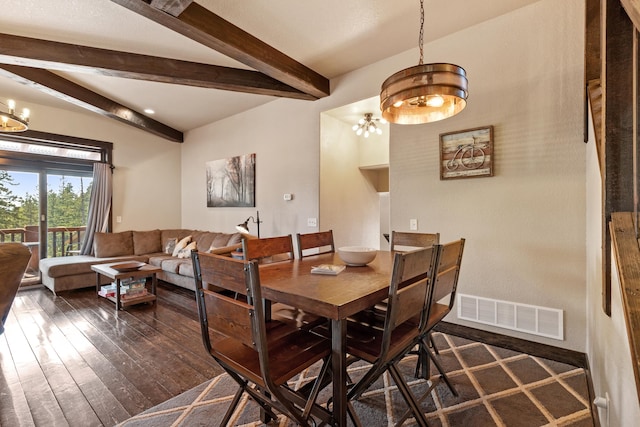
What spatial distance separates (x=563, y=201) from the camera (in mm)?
2328

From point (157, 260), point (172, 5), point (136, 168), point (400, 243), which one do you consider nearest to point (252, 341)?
point (400, 243)

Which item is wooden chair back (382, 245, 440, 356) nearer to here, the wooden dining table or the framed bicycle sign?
the wooden dining table

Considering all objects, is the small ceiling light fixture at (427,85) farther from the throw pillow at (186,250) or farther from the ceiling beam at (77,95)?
the ceiling beam at (77,95)

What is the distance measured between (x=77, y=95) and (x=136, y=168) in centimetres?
177

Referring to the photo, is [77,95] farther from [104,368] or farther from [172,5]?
[104,368]

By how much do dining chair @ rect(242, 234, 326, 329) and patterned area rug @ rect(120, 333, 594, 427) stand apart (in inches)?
21.4

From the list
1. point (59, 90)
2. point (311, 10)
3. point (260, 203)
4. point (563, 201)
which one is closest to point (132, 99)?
point (59, 90)

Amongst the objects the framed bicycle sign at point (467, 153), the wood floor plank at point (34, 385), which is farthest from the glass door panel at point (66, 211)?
the framed bicycle sign at point (467, 153)

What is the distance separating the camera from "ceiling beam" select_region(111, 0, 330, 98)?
2.24 m

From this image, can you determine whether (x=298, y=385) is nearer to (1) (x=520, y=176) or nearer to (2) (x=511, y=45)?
(1) (x=520, y=176)

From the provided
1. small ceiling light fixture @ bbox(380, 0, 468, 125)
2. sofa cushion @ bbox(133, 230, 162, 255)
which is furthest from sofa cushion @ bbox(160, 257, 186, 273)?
small ceiling light fixture @ bbox(380, 0, 468, 125)

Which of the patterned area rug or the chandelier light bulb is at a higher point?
the chandelier light bulb

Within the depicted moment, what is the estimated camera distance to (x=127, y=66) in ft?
10.5

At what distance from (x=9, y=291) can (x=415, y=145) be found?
339cm
